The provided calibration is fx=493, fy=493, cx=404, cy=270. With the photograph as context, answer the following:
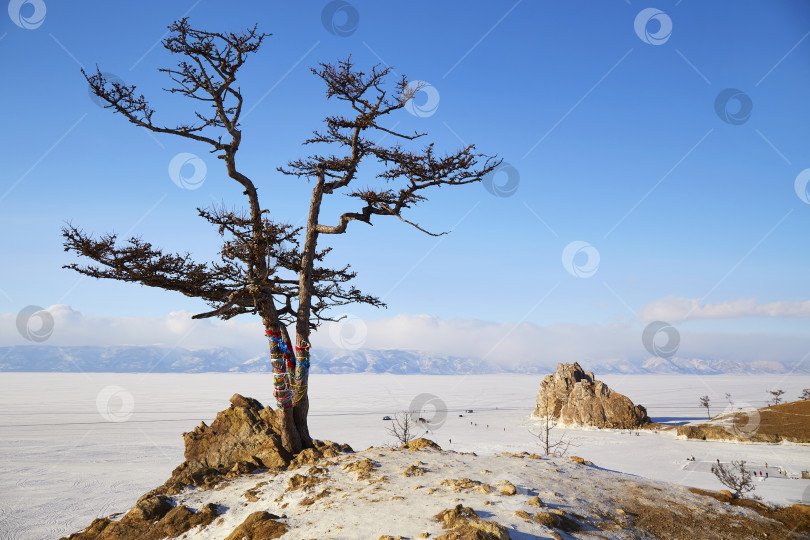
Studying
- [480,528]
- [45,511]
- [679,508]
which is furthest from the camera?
[45,511]

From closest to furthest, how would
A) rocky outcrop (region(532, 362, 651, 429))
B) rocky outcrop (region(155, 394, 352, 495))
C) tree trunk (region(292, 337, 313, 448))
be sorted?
rocky outcrop (region(155, 394, 352, 495)) < tree trunk (region(292, 337, 313, 448)) < rocky outcrop (region(532, 362, 651, 429))

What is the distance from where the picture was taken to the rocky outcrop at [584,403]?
5400cm

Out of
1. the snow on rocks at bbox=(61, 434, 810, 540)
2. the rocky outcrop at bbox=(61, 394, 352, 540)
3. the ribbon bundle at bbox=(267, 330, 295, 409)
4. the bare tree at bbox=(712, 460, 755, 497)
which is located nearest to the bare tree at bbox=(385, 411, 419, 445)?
the rocky outcrop at bbox=(61, 394, 352, 540)

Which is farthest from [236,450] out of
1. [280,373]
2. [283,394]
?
[280,373]

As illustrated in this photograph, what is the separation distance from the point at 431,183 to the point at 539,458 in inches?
277

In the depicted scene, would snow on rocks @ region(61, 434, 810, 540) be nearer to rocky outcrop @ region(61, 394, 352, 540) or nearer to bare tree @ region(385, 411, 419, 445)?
rocky outcrop @ region(61, 394, 352, 540)

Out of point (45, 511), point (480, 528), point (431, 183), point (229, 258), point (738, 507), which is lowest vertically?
point (45, 511)

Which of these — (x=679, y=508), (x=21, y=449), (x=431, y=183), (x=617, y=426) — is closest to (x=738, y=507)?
(x=679, y=508)

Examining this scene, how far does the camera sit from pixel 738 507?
9641 mm

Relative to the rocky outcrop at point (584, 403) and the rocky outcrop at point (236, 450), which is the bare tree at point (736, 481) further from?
the rocky outcrop at point (584, 403)

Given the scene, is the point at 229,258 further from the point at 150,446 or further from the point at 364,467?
the point at 150,446

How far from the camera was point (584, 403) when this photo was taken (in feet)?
185

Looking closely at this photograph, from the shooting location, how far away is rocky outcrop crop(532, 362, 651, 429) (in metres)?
54.0

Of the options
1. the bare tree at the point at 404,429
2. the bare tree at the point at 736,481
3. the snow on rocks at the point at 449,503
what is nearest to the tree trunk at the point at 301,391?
the snow on rocks at the point at 449,503
